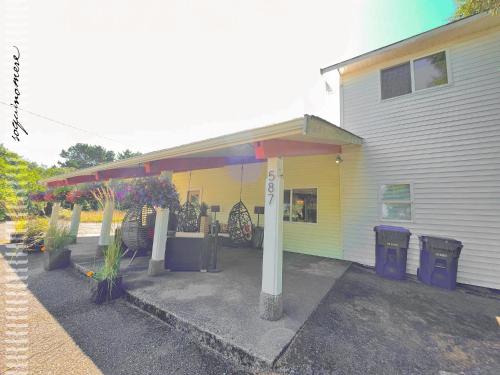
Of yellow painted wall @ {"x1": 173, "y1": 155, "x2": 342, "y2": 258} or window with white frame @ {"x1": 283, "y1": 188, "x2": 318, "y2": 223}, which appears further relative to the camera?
window with white frame @ {"x1": 283, "y1": 188, "x2": 318, "y2": 223}

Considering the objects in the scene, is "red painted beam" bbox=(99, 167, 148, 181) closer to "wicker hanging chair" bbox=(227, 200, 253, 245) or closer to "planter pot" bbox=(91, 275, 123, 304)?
"wicker hanging chair" bbox=(227, 200, 253, 245)

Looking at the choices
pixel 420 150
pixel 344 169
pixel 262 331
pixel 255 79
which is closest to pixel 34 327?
pixel 262 331

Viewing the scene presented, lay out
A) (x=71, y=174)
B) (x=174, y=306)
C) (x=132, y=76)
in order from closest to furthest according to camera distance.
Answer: (x=174, y=306), (x=71, y=174), (x=132, y=76)

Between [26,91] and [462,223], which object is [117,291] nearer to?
[26,91]

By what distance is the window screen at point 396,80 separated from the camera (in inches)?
196

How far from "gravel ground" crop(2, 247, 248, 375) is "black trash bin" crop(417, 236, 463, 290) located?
14.0 ft

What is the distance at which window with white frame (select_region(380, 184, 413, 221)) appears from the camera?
4.69 m

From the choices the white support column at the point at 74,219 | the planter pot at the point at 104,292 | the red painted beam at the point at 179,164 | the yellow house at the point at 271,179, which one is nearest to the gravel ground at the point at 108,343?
the planter pot at the point at 104,292

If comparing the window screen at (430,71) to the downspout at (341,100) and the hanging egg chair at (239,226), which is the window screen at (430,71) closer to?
the downspout at (341,100)

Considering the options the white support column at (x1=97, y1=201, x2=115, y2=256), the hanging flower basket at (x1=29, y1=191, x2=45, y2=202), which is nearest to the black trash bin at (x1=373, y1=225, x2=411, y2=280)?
the white support column at (x1=97, y1=201, x2=115, y2=256)

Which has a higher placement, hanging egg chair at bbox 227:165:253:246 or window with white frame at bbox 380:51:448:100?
window with white frame at bbox 380:51:448:100

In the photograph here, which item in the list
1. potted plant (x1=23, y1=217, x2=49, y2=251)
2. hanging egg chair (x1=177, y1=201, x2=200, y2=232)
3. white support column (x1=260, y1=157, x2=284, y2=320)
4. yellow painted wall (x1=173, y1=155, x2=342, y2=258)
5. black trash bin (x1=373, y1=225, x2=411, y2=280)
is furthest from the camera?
hanging egg chair (x1=177, y1=201, x2=200, y2=232)

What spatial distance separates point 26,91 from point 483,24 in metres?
10.0

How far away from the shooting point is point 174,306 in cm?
282
